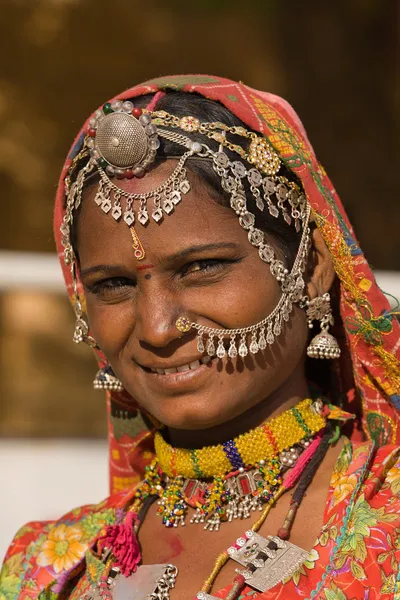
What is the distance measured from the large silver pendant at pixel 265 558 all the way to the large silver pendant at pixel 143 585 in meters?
0.18

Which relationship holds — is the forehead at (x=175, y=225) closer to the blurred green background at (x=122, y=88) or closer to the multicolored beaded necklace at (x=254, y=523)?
the multicolored beaded necklace at (x=254, y=523)

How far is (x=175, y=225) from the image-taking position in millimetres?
2297

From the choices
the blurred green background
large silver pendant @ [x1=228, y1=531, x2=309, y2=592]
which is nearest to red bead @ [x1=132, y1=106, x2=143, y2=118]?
large silver pendant @ [x1=228, y1=531, x2=309, y2=592]

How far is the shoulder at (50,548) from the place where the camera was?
2701 millimetres

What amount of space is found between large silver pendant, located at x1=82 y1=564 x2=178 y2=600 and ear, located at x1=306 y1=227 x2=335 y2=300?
2.59ft

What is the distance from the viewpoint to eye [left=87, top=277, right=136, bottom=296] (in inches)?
95.3

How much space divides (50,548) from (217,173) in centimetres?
119

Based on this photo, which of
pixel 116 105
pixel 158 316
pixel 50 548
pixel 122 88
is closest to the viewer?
pixel 158 316

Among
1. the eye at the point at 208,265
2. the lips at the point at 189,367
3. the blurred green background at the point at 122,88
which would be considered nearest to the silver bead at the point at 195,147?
the eye at the point at 208,265

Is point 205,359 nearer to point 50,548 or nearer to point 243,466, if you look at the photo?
point 243,466

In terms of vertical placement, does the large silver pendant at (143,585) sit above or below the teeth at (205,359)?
below

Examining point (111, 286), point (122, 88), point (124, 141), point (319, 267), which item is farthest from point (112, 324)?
point (122, 88)

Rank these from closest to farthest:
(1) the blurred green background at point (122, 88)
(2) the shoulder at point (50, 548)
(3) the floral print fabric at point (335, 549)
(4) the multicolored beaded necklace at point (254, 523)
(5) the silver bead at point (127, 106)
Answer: (3) the floral print fabric at point (335, 549) → (4) the multicolored beaded necklace at point (254, 523) → (5) the silver bead at point (127, 106) → (2) the shoulder at point (50, 548) → (1) the blurred green background at point (122, 88)

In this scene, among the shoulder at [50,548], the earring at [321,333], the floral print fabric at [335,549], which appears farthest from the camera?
the shoulder at [50,548]
